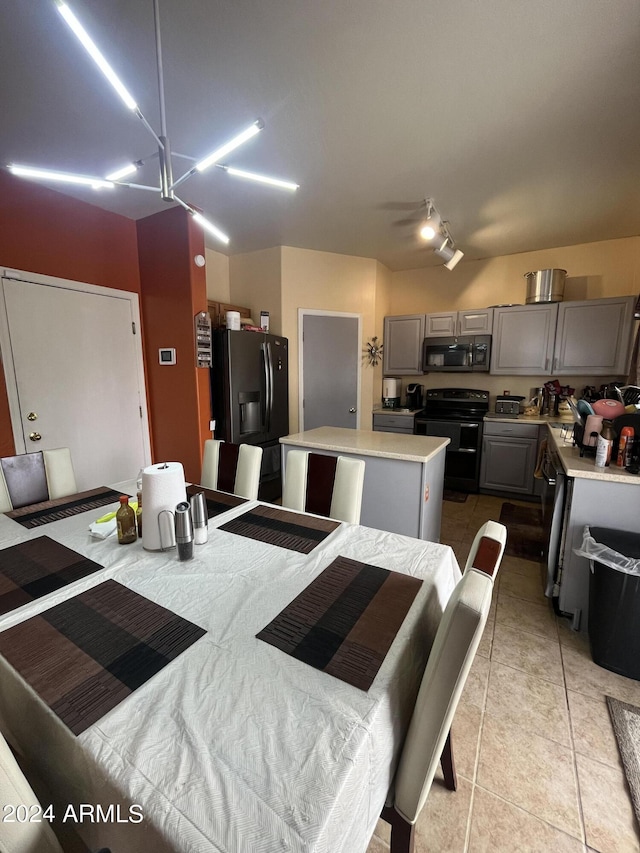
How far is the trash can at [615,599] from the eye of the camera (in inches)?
61.4

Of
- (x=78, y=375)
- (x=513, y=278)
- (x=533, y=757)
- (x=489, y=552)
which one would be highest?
(x=513, y=278)

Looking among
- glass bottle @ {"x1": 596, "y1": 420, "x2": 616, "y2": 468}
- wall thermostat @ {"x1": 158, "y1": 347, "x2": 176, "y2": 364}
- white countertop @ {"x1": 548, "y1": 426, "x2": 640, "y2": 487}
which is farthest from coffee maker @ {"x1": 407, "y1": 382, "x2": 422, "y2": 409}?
wall thermostat @ {"x1": 158, "y1": 347, "x2": 176, "y2": 364}

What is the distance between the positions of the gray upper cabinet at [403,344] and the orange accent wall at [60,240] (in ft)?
9.52

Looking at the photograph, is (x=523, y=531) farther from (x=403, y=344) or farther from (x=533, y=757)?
(x=403, y=344)

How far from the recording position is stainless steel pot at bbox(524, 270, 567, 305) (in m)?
3.59

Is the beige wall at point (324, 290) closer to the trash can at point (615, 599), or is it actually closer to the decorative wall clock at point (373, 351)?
the decorative wall clock at point (373, 351)

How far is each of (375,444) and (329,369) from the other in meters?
1.96

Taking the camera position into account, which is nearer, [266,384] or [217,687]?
[217,687]

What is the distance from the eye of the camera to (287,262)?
375 centimetres

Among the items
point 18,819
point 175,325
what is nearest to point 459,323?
point 175,325

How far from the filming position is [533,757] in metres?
1.30

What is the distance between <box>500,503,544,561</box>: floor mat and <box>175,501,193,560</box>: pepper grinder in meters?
2.49

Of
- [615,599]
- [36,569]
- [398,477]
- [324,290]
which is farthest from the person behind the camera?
[324,290]

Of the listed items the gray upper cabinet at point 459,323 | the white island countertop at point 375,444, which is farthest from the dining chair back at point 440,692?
the gray upper cabinet at point 459,323
